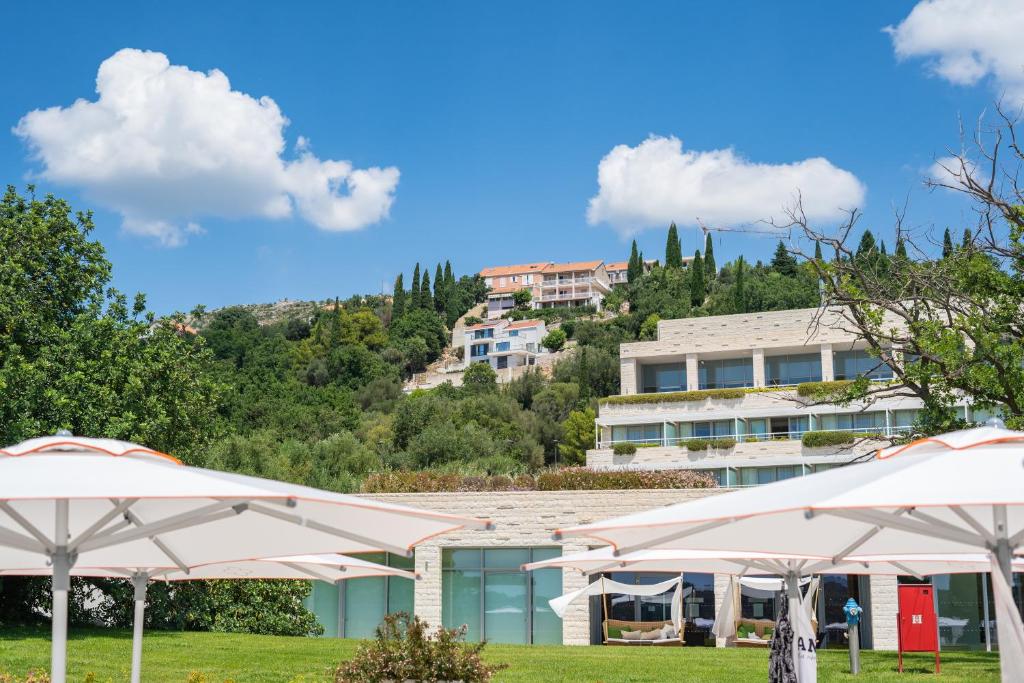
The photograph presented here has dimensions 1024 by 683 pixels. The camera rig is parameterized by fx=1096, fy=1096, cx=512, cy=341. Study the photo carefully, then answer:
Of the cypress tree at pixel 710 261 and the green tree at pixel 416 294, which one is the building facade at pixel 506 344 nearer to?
the green tree at pixel 416 294

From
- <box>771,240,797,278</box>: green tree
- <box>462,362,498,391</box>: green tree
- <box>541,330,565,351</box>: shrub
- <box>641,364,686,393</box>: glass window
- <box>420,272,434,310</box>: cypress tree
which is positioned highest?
<box>420,272,434,310</box>: cypress tree

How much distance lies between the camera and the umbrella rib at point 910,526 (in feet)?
20.2

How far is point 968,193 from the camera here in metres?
17.8

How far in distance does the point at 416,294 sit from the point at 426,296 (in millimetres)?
1760

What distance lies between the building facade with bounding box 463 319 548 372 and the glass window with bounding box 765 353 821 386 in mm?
57982

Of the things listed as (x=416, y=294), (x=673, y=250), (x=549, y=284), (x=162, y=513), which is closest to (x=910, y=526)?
(x=162, y=513)

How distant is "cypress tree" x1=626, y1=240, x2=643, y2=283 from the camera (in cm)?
12925

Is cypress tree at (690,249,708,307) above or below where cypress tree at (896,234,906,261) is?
above

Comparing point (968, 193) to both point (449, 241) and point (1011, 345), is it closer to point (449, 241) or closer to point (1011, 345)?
point (1011, 345)

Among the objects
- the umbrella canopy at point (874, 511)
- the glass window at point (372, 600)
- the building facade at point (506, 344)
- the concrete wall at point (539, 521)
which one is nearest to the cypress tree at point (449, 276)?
the building facade at point (506, 344)

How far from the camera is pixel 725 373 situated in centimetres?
5438

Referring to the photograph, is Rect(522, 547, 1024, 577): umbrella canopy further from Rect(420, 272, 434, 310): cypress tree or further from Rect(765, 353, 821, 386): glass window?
Rect(420, 272, 434, 310): cypress tree

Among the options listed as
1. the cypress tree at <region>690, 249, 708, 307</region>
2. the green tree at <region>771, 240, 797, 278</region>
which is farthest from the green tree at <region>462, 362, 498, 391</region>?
the green tree at <region>771, 240, 797, 278</region>

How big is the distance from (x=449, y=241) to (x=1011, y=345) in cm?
12856
